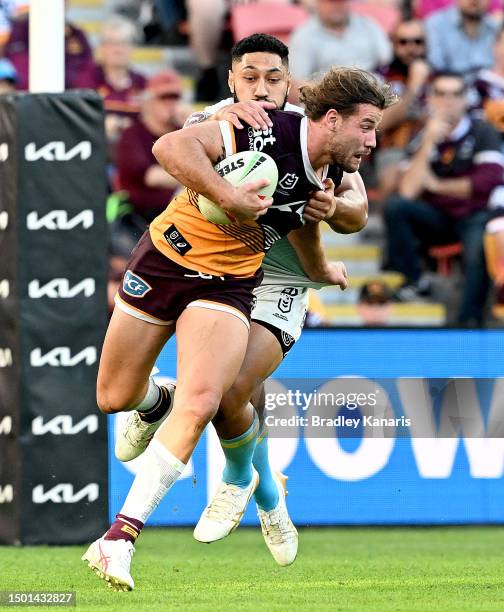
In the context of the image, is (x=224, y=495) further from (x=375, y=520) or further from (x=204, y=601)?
(x=375, y=520)

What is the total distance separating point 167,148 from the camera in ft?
18.6

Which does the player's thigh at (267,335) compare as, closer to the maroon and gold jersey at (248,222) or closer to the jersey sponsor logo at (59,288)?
the maroon and gold jersey at (248,222)

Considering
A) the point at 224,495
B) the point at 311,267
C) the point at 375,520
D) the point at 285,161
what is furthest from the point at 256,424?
the point at 375,520

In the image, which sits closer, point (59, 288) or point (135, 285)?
point (135, 285)

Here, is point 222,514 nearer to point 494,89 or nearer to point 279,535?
point 279,535

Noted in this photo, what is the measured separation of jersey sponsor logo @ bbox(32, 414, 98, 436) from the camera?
7.92m

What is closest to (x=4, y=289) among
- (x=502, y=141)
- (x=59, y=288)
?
(x=59, y=288)

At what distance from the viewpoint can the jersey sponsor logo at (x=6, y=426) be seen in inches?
313

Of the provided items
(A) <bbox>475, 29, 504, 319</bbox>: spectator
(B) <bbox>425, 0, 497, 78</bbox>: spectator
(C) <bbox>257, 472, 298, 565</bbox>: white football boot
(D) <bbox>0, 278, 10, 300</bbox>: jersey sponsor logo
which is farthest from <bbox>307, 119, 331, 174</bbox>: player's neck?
(B) <bbox>425, 0, 497, 78</bbox>: spectator

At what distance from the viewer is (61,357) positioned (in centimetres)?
794

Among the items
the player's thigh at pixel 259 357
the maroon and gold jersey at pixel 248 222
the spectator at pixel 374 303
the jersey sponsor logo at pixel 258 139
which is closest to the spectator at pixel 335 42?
the spectator at pixel 374 303

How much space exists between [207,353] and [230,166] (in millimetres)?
795

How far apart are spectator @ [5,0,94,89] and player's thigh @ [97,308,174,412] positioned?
6.82 metres

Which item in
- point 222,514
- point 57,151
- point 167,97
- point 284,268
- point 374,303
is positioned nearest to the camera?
point 222,514
